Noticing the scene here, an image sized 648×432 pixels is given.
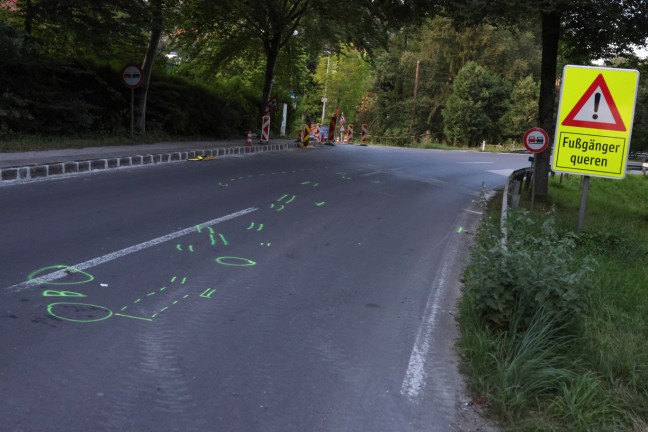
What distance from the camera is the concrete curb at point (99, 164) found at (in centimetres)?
1132

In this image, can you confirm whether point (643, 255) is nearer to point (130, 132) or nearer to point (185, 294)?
point (185, 294)

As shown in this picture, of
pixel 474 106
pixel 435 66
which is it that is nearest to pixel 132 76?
pixel 474 106

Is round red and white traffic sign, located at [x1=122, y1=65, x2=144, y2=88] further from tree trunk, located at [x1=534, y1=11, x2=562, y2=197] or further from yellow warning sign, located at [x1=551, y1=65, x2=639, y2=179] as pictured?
yellow warning sign, located at [x1=551, y1=65, x2=639, y2=179]

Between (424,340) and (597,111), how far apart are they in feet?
15.3

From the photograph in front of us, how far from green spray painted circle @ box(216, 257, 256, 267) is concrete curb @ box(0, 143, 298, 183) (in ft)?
20.6

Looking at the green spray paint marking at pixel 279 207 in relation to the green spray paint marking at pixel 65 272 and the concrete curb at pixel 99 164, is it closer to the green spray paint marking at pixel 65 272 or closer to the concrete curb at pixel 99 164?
the green spray paint marking at pixel 65 272

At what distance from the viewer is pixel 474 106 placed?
49.1 metres

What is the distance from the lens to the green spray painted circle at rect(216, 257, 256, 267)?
264 inches

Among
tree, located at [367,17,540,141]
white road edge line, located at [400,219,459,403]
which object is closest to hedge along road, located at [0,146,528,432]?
white road edge line, located at [400,219,459,403]

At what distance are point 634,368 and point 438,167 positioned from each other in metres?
19.0

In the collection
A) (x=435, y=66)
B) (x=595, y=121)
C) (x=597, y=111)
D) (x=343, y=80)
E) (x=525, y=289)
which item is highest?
(x=435, y=66)

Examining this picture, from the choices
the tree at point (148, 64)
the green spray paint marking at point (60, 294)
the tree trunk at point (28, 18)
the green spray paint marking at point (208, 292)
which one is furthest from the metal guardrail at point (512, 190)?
the tree trunk at point (28, 18)

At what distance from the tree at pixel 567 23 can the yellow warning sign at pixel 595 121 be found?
4.24 m

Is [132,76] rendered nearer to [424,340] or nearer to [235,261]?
[235,261]
